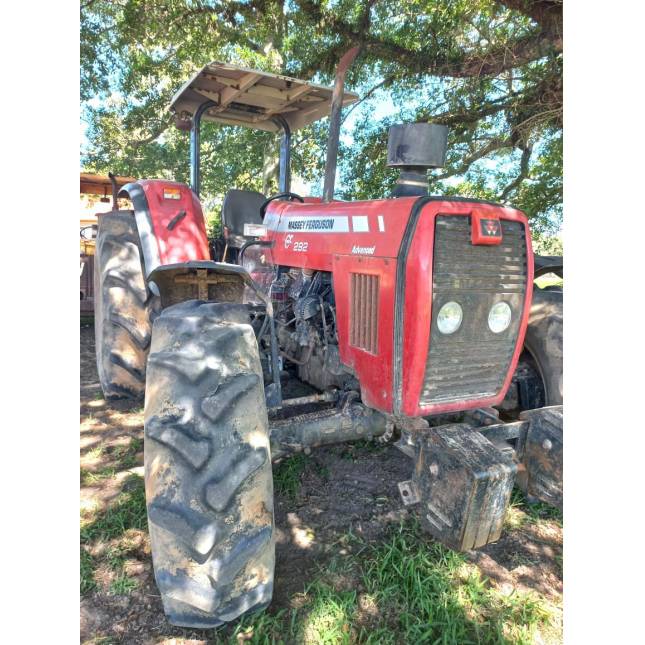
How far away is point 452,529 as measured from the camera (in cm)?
190

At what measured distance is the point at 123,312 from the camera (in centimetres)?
314

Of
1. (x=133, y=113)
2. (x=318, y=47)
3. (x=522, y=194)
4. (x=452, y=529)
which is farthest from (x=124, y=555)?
(x=133, y=113)

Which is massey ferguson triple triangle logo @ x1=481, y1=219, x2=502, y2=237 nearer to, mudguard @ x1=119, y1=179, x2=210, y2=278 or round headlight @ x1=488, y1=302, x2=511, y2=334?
round headlight @ x1=488, y1=302, x2=511, y2=334

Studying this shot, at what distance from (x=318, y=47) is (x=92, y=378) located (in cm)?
674

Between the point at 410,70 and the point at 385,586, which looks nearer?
the point at 385,586

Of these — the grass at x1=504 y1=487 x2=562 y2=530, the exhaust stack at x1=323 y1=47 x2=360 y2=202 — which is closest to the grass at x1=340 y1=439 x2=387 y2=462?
the grass at x1=504 y1=487 x2=562 y2=530

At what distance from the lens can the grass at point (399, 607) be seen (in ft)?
5.83

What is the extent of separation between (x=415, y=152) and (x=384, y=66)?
7.32m

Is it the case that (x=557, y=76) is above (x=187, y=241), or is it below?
above

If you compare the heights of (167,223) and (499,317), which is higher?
(167,223)

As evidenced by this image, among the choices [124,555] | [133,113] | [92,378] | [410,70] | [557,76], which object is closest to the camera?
[124,555]

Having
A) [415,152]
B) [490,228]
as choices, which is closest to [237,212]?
[415,152]

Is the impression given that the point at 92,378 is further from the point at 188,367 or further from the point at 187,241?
the point at 188,367

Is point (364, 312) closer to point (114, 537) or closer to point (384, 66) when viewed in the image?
point (114, 537)
